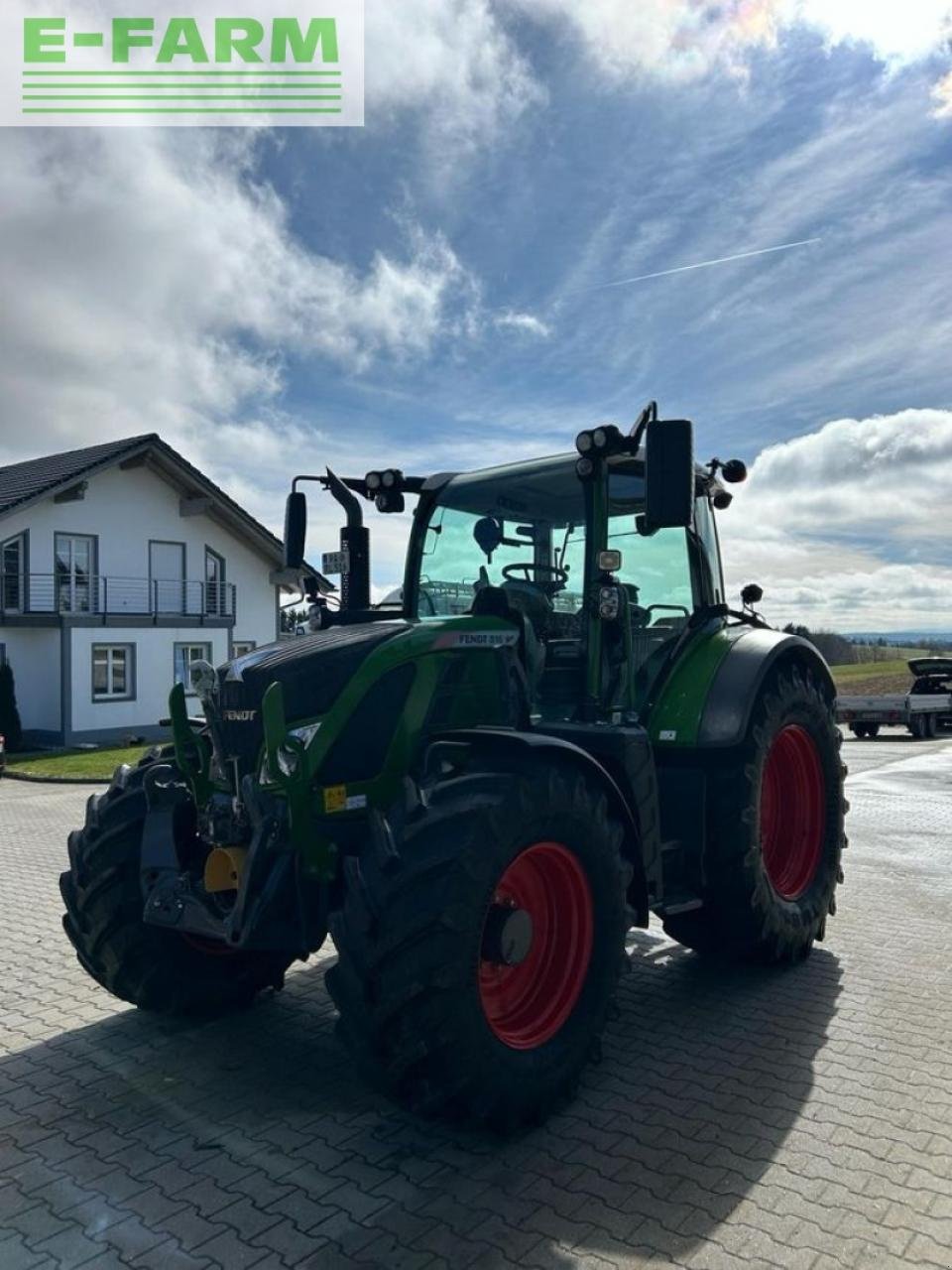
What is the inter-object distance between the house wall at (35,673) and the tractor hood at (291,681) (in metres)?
19.2

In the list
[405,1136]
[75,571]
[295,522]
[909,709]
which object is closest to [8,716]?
[75,571]

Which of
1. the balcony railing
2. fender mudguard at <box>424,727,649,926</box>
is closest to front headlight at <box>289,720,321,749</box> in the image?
fender mudguard at <box>424,727,649,926</box>

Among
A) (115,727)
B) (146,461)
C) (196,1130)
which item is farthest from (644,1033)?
(146,461)

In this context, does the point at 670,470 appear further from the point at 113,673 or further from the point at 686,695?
the point at 113,673

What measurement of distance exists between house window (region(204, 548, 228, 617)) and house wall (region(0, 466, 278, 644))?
0.22 meters

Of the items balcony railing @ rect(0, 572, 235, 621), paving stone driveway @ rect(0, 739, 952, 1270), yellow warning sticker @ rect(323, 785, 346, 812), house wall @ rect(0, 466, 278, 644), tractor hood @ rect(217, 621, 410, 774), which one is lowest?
paving stone driveway @ rect(0, 739, 952, 1270)

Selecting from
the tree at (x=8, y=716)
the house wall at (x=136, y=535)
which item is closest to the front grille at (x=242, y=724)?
the tree at (x=8, y=716)

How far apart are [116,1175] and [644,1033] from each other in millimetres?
2252

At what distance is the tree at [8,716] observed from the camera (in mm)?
20328

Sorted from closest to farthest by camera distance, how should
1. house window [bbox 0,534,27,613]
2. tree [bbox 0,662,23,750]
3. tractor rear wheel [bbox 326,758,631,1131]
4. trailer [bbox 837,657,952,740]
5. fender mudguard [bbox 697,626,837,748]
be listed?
tractor rear wheel [bbox 326,758,631,1131] → fender mudguard [bbox 697,626,837,748] → tree [bbox 0,662,23,750] → house window [bbox 0,534,27,613] → trailer [bbox 837,657,952,740]

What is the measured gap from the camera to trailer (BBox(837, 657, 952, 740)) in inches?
846

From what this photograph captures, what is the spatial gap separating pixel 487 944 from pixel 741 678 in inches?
86.9

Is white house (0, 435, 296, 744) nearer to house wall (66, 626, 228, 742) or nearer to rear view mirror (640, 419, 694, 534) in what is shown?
house wall (66, 626, 228, 742)

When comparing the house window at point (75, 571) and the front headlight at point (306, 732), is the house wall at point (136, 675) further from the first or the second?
the front headlight at point (306, 732)
